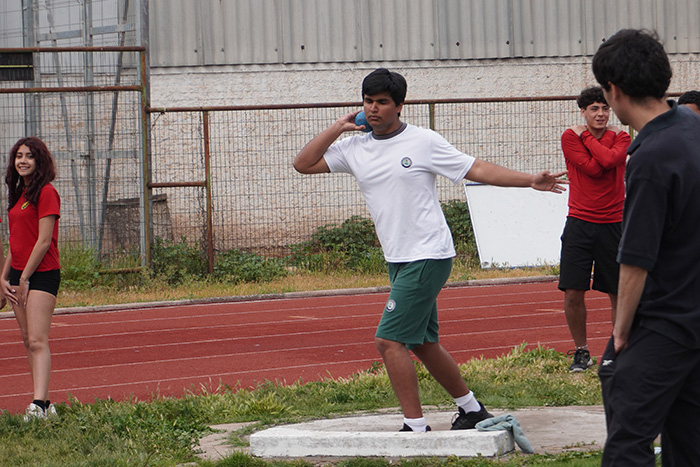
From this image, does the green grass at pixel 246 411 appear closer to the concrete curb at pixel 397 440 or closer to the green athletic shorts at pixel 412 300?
the concrete curb at pixel 397 440

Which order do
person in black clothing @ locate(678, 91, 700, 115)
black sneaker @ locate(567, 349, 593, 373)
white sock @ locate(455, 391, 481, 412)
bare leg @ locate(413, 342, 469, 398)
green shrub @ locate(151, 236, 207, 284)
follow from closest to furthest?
bare leg @ locate(413, 342, 469, 398) < white sock @ locate(455, 391, 481, 412) < person in black clothing @ locate(678, 91, 700, 115) < black sneaker @ locate(567, 349, 593, 373) < green shrub @ locate(151, 236, 207, 284)

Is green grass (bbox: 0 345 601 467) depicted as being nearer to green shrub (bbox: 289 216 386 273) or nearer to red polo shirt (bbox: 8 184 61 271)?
red polo shirt (bbox: 8 184 61 271)

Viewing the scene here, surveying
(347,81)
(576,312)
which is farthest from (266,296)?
(347,81)

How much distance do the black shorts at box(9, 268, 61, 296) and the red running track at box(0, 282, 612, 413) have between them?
121 centimetres

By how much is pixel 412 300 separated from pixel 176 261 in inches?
396

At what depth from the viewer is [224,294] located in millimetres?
13484

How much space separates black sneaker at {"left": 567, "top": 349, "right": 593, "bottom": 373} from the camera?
7.47m

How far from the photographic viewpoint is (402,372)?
5227 mm

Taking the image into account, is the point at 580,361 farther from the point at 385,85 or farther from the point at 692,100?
the point at 385,85

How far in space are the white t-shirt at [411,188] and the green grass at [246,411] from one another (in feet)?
3.72

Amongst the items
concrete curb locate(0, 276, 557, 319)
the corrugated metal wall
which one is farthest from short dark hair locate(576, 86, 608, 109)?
the corrugated metal wall

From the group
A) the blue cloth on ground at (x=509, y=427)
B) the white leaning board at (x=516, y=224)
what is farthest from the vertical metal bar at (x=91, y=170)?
the blue cloth on ground at (x=509, y=427)

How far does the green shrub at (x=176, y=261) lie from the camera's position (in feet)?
47.7

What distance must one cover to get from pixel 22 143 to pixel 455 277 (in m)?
8.52
